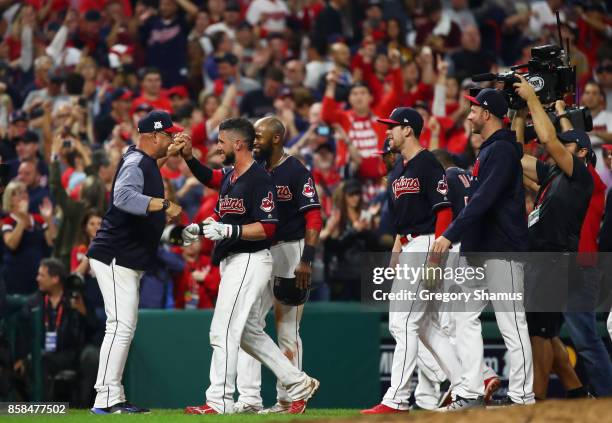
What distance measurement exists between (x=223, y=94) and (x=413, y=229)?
7767 mm

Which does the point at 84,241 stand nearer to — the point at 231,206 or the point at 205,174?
the point at 205,174

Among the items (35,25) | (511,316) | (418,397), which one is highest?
(35,25)

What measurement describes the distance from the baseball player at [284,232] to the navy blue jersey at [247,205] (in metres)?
0.38

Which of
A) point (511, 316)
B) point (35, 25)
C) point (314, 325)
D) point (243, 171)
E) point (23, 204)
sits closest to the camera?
point (511, 316)

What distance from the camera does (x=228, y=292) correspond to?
28.7 ft

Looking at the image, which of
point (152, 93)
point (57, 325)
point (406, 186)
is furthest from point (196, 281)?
point (152, 93)

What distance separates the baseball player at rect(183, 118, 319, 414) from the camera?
862 centimetres

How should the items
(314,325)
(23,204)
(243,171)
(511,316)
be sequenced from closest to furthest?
(511,316), (243,171), (314,325), (23,204)

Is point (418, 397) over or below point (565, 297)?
below

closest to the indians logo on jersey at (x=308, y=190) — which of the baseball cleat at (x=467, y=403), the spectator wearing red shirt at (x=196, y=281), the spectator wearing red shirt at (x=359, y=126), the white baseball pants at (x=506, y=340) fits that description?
the white baseball pants at (x=506, y=340)

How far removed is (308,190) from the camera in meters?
9.34

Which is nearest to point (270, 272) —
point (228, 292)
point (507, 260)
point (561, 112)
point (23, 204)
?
point (228, 292)

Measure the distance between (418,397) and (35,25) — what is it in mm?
10511

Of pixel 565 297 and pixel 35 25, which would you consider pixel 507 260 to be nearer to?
pixel 565 297
